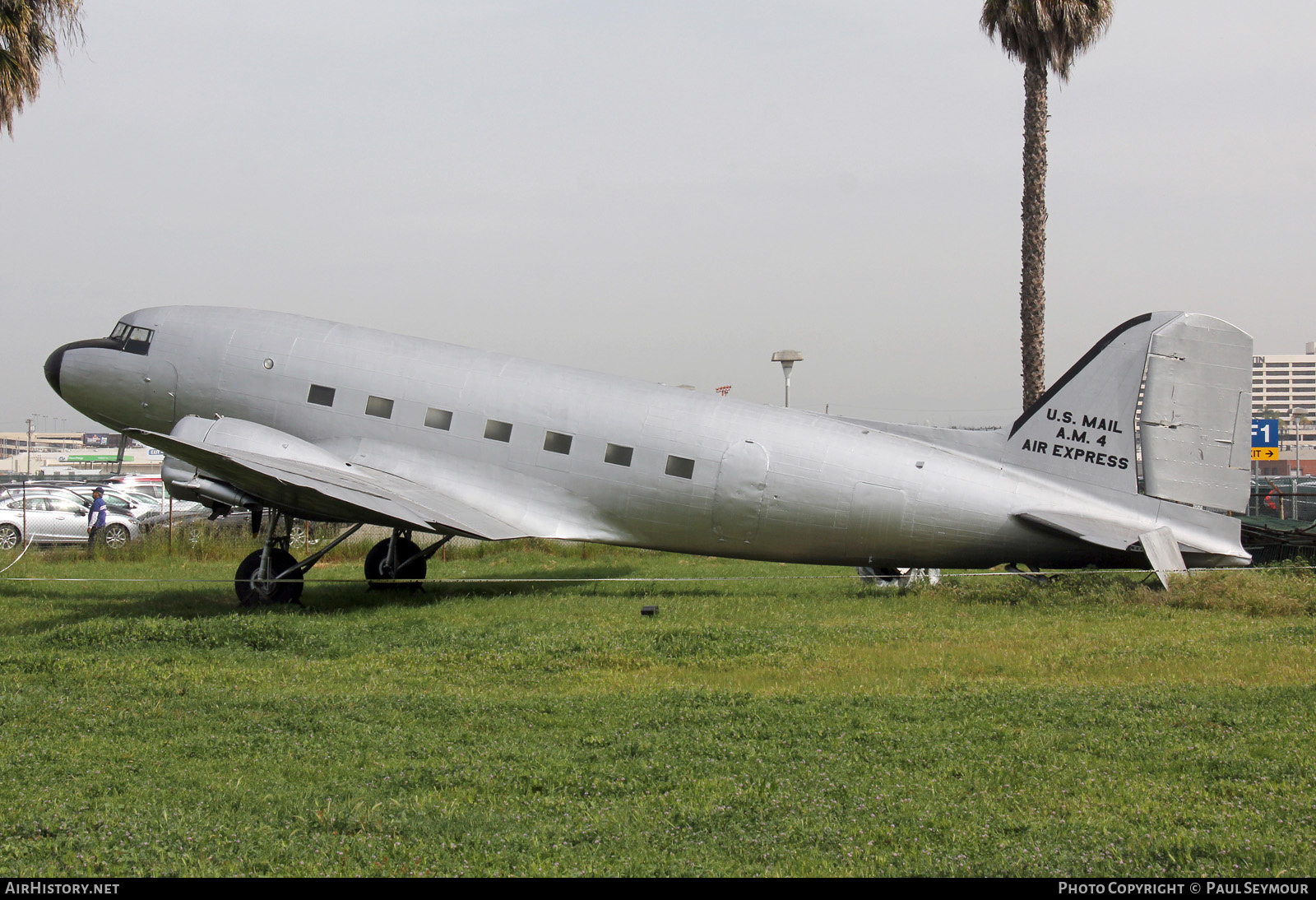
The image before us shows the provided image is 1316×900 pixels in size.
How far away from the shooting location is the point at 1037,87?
25281mm

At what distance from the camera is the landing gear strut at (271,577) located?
47.4 ft

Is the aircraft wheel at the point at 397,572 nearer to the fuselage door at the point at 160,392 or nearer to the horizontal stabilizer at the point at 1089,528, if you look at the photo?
the fuselage door at the point at 160,392

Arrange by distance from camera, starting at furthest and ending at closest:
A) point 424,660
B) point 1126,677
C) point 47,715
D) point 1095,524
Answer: point 1095,524
point 424,660
point 1126,677
point 47,715

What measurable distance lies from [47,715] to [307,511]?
7.07 metres

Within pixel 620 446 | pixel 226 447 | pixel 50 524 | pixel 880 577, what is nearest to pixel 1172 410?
pixel 880 577

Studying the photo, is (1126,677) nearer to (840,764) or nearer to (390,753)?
(840,764)

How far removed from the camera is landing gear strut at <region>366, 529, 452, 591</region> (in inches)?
670

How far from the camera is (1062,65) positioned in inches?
995

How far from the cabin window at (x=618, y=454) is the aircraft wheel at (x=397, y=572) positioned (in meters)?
4.08

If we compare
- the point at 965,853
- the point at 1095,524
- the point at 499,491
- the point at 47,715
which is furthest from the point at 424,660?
the point at 1095,524

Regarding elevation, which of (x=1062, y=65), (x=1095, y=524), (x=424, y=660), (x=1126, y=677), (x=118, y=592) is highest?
(x=1062, y=65)

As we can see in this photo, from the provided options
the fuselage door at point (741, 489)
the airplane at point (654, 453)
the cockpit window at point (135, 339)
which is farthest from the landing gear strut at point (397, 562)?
the fuselage door at point (741, 489)

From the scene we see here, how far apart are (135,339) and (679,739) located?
13240 mm
